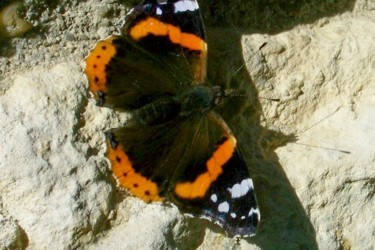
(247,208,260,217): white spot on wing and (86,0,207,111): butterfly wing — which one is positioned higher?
(86,0,207,111): butterfly wing

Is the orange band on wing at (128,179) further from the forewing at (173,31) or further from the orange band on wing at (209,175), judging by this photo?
the forewing at (173,31)

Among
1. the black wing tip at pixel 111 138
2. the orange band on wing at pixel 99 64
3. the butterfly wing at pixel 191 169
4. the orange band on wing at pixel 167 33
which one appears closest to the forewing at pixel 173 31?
the orange band on wing at pixel 167 33

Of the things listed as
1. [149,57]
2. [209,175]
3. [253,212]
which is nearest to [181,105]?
[149,57]

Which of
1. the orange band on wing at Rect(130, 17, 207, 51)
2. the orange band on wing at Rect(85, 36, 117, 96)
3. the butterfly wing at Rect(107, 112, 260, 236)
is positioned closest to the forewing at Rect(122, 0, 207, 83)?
the orange band on wing at Rect(130, 17, 207, 51)

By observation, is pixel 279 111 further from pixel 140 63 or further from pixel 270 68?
pixel 140 63

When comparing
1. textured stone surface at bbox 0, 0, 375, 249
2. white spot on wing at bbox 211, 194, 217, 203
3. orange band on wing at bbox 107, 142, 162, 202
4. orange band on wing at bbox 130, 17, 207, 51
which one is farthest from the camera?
orange band on wing at bbox 130, 17, 207, 51

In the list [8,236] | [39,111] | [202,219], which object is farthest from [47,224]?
[202,219]

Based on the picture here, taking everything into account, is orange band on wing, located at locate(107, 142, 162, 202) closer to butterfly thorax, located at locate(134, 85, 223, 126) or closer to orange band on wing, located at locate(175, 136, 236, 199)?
orange band on wing, located at locate(175, 136, 236, 199)

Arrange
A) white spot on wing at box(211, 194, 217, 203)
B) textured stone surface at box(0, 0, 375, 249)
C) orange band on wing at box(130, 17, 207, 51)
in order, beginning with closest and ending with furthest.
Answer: textured stone surface at box(0, 0, 375, 249), white spot on wing at box(211, 194, 217, 203), orange band on wing at box(130, 17, 207, 51)
